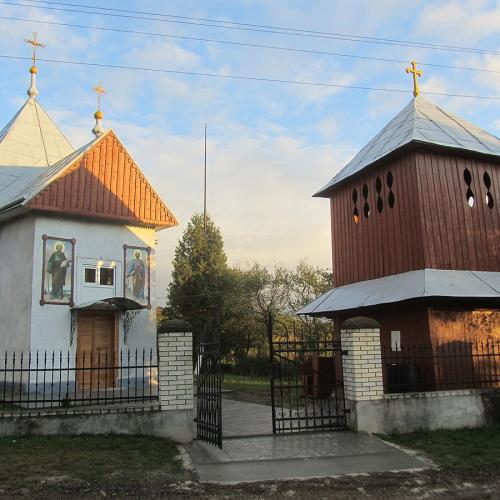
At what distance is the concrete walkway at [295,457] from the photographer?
6.89 m

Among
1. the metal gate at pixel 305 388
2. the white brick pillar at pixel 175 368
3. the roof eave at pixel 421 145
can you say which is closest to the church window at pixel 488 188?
the roof eave at pixel 421 145

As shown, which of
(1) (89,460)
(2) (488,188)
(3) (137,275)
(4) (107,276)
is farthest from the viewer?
(3) (137,275)

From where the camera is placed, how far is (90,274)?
16281 mm

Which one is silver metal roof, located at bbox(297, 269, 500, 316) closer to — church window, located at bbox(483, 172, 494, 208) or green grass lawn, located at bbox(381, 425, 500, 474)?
church window, located at bbox(483, 172, 494, 208)

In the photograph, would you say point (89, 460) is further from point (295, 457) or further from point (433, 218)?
point (433, 218)

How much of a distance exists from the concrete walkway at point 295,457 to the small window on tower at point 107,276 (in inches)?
322

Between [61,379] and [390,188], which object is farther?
[390,188]

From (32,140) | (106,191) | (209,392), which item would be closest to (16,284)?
(106,191)

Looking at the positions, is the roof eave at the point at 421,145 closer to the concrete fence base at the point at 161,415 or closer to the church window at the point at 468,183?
the church window at the point at 468,183

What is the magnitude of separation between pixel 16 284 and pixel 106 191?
12.8ft

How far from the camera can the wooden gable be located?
15844 millimetres

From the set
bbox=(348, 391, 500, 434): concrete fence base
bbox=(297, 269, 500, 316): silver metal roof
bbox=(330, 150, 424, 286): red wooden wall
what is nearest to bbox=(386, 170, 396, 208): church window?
bbox=(330, 150, 424, 286): red wooden wall

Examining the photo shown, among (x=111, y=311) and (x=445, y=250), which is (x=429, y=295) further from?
(x=111, y=311)

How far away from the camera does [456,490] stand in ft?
21.3
